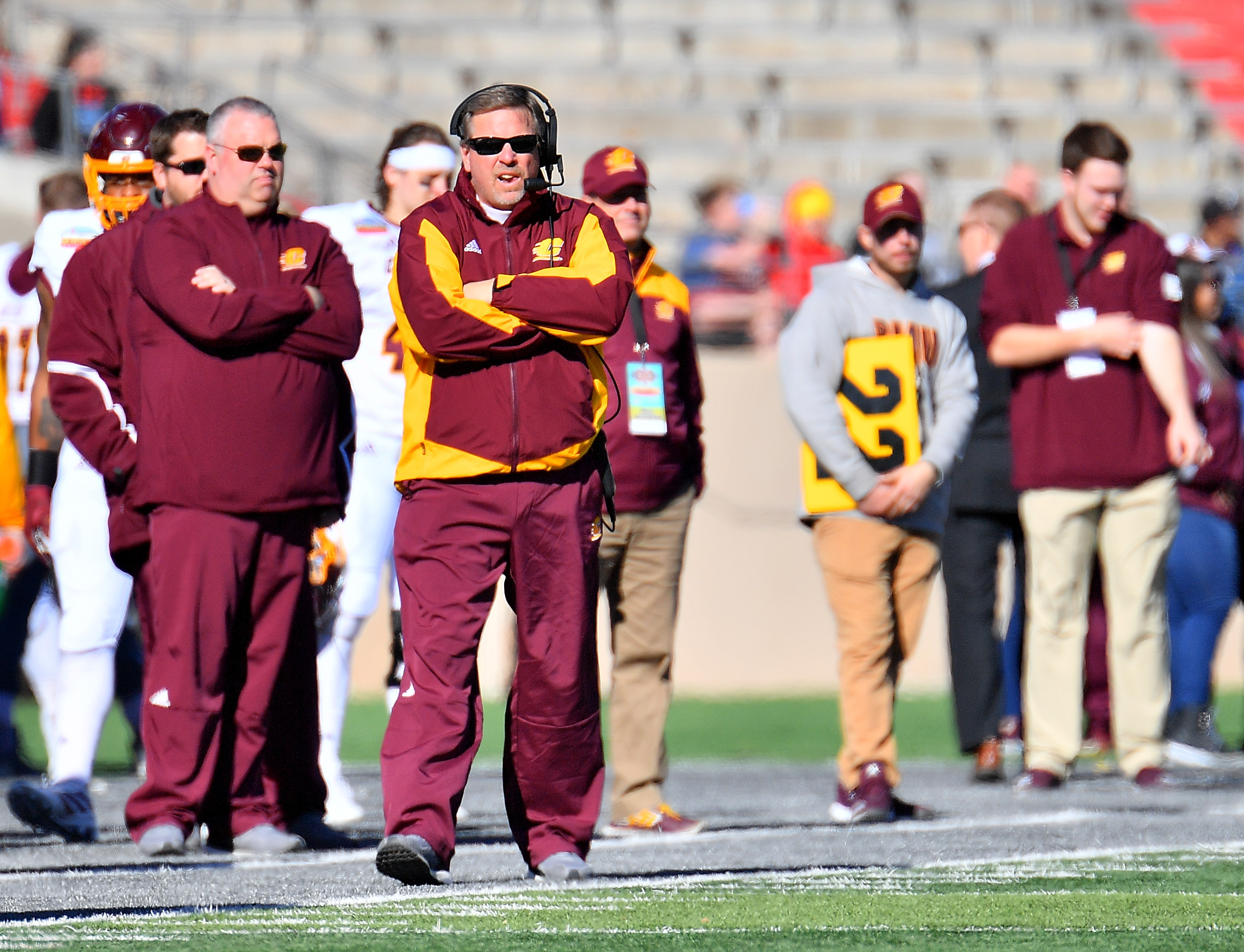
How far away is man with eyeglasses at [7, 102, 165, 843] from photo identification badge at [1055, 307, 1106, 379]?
327 centimetres

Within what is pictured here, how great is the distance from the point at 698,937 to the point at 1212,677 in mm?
5849

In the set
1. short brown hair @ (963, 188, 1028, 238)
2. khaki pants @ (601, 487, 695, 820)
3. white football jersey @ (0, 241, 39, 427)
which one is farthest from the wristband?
short brown hair @ (963, 188, 1028, 238)

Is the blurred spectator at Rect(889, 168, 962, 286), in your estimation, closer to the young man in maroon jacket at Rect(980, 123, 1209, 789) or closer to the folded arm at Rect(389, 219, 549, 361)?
the young man in maroon jacket at Rect(980, 123, 1209, 789)

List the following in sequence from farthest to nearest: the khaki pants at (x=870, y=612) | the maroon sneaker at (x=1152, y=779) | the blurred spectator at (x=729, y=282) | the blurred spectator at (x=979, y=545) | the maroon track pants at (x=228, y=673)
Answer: the blurred spectator at (x=729, y=282) < the blurred spectator at (x=979, y=545) < the maroon sneaker at (x=1152, y=779) < the khaki pants at (x=870, y=612) < the maroon track pants at (x=228, y=673)

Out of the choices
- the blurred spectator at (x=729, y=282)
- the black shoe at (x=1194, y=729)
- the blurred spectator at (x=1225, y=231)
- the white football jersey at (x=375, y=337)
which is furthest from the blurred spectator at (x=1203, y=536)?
the blurred spectator at (x=729, y=282)

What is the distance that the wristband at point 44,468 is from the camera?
668 centimetres

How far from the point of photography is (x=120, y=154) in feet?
22.0

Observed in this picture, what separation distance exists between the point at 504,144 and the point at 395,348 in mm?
1972

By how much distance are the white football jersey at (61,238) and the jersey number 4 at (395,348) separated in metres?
0.97

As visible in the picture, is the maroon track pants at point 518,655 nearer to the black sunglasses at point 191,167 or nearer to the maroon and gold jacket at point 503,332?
the maroon and gold jacket at point 503,332

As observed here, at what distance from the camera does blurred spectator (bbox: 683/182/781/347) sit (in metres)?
13.5

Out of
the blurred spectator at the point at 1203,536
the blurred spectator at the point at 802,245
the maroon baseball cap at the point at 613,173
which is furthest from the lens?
the blurred spectator at the point at 802,245

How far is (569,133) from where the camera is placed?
60.3ft

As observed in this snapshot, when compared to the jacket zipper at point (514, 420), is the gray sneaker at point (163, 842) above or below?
below
